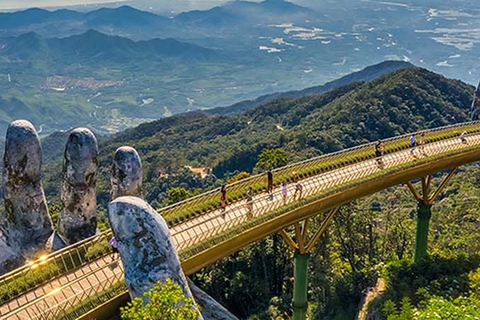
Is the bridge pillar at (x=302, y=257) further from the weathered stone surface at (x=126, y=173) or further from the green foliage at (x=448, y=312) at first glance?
the green foliage at (x=448, y=312)

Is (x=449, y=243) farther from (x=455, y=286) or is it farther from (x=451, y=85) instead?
(x=451, y=85)

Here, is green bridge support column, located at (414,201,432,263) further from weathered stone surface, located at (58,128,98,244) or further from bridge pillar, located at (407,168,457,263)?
weathered stone surface, located at (58,128,98,244)

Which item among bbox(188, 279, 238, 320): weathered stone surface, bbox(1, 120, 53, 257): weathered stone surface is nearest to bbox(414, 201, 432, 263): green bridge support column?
bbox(188, 279, 238, 320): weathered stone surface

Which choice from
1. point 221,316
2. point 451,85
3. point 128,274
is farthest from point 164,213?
point 451,85

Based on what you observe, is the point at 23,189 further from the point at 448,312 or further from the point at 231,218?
the point at 448,312

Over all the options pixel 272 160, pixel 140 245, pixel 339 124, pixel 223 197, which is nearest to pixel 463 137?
pixel 272 160

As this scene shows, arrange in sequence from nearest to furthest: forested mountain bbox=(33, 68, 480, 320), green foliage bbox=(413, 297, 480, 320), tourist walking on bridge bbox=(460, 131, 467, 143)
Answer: green foliage bbox=(413, 297, 480, 320), forested mountain bbox=(33, 68, 480, 320), tourist walking on bridge bbox=(460, 131, 467, 143)

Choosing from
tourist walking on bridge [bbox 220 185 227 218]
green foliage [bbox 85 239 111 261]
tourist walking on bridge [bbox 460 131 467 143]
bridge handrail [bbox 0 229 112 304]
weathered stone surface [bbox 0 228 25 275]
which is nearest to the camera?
bridge handrail [bbox 0 229 112 304]
